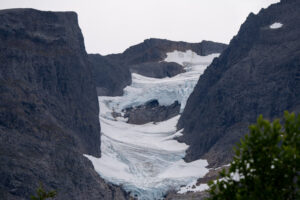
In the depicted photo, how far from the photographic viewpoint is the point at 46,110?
58.2 meters

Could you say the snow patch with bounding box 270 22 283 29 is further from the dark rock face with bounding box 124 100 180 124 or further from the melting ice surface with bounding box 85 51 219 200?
the dark rock face with bounding box 124 100 180 124

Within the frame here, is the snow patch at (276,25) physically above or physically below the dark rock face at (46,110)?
above

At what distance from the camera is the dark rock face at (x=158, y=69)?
420ft

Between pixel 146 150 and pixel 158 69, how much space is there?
59.7 m

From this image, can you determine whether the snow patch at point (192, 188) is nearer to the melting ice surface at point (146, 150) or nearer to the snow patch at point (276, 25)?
the melting ice surface at point (146, 150)

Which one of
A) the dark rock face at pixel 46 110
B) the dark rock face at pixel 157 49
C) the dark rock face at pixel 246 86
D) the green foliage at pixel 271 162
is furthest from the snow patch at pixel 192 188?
the dark rock face at pixel 157 49

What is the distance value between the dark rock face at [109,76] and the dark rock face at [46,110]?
35426 mm

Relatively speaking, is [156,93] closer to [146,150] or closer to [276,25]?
[276,25]

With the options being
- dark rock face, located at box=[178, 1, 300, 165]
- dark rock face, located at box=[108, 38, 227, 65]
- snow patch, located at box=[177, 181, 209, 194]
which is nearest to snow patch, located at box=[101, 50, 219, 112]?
dark rock face, located at box=[178, 1, 300, 165]

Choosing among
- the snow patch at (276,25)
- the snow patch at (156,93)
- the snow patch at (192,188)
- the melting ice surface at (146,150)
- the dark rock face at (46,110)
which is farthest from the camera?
the snow patch at (156,93)

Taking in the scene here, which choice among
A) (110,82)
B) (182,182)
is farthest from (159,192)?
(110,82)

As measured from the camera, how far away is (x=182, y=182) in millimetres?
60281

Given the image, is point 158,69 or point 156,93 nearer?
point 156,93

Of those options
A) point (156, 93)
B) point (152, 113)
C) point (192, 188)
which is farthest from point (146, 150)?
point (156, 93)
